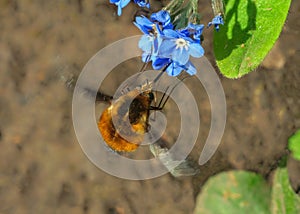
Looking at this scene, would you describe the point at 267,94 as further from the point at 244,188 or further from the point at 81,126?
the point at 81,126

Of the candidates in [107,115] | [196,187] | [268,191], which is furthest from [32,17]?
[268,191]

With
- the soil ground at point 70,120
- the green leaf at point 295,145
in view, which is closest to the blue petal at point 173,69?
the soil ground at point 70,120

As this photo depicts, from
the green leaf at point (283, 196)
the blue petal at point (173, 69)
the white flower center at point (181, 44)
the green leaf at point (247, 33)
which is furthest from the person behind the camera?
the green leaf at point (283, 196)

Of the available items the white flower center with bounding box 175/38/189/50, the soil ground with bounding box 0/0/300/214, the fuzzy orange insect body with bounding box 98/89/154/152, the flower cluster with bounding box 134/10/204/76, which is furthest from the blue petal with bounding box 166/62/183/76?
the soil ground with bounding box 0/0/300/214

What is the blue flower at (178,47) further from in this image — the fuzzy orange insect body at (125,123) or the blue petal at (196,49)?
the fuzzy orange insect body at (125,123)

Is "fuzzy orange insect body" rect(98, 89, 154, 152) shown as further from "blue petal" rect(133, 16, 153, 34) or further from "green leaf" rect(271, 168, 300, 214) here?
"green leaf" rect(271, 168, 300, 214)

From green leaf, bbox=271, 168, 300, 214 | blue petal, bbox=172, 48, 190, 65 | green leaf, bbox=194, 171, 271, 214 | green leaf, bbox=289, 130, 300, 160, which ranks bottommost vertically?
green leaf, bbox=194, 171, 271, 214
